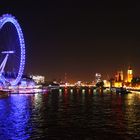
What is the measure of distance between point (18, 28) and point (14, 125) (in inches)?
2276

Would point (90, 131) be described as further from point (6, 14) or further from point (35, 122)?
point (6, 14)

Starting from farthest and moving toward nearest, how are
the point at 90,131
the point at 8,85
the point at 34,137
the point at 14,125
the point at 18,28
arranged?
1. the point at 8,85
2. the point at 18,28
3. the point at 14,125
4. the point at 90,131
5. the point at 34,137

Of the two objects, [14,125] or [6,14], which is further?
[6,14]

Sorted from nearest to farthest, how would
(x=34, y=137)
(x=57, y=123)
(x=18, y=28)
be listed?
(x=34, y=137), (x=57, y=123), (x=18, y=28)

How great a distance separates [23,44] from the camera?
10375 cm

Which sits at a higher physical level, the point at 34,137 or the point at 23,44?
the point at 23,44

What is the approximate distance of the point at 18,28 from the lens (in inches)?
3964

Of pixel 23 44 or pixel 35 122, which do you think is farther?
pixel 23 44

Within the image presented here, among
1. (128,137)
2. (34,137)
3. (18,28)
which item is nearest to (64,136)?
(34,137)

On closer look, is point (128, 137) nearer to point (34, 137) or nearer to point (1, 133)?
point (34, 137)

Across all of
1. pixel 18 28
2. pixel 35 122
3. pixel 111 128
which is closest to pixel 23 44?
pixel 18 28

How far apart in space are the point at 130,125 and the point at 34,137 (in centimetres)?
1445

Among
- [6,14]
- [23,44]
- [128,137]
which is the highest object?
[6,14]

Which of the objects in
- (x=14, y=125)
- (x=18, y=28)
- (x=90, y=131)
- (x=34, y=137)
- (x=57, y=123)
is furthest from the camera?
(x=18, y=28)
